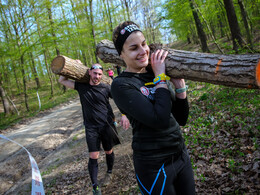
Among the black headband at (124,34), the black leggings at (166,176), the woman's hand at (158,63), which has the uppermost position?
the black headband at (124,34)

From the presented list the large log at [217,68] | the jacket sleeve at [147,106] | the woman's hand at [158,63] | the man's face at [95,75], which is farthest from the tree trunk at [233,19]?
the jacket sleeve at [147,106]

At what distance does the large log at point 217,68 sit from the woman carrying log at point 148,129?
223 mm

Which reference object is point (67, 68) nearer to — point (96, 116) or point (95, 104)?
point (95, 104)

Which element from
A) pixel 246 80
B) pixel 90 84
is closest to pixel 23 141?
pixel 90 84

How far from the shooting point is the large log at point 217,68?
150cm

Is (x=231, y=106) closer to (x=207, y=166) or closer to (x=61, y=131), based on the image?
(x=207, y=166)

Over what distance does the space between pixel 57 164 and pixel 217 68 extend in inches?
217

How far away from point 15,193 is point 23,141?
4.03 m

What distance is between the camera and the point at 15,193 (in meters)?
4.57

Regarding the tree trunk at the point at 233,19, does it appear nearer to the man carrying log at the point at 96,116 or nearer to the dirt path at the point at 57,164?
the dirt path at the point at 57,164

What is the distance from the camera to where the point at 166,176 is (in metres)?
1.57

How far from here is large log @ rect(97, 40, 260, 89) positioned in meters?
1.50

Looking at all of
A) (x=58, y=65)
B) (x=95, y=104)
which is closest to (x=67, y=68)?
(x=58, y=65)

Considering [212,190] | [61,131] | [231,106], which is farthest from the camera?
[61,131]
